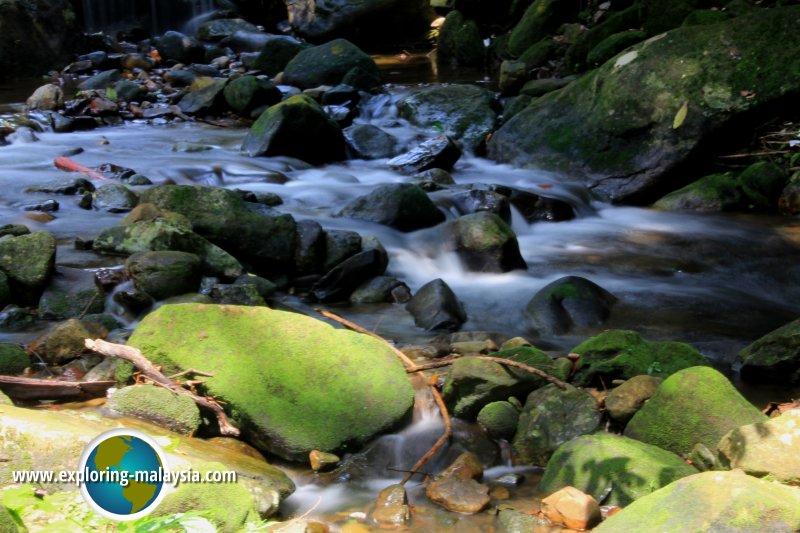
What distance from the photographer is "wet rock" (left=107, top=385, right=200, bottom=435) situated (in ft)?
12.1

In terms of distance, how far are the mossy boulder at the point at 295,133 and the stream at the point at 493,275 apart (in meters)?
0.19

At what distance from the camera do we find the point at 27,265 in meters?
5.47

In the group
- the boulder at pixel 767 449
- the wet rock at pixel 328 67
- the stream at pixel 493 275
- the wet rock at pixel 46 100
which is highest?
the wet rock at pixel 328 67

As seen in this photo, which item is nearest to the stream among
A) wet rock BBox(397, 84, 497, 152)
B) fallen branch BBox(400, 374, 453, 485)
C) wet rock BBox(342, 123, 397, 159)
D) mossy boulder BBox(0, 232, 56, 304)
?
fallen branch BBox(400, 374, 453, 485)

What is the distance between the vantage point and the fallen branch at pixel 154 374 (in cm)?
381

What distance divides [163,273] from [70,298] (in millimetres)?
619

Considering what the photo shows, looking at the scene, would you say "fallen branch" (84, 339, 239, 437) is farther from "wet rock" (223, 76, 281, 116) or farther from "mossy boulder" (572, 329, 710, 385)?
"wet rock" (223, 76, 281, 116)

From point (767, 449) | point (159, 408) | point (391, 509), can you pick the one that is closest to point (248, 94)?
point (159, 408)

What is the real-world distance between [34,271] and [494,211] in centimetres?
429

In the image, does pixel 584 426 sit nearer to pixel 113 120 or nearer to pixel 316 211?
pixel 316 211

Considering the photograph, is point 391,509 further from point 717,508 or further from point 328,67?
point 328,67

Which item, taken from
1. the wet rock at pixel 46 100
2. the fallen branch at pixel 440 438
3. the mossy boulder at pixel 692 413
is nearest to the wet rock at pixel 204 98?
the wet rock at pixel 46 100

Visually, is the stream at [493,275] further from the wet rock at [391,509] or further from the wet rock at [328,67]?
the wet rock at [328,67]

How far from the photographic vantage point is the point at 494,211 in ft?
26.4
